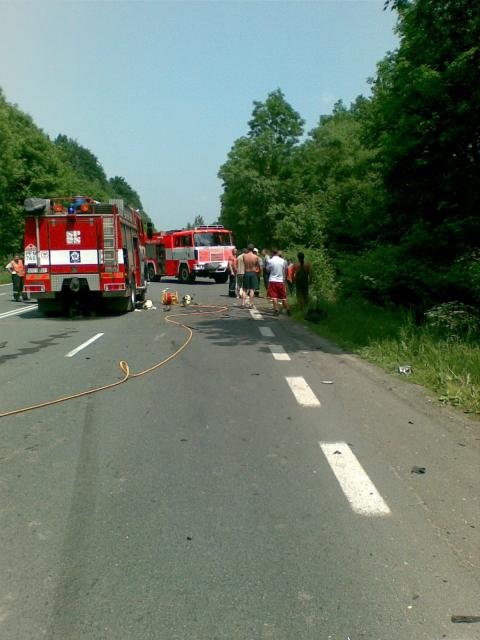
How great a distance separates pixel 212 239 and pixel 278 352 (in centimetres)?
2573

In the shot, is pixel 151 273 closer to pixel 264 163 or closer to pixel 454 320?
pixel 264 163

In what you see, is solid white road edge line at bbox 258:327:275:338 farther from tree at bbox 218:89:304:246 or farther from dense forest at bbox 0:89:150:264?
tree at bbox 218:89:304:246

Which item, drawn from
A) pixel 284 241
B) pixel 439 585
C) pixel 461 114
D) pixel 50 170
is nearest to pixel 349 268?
pixel 461 114

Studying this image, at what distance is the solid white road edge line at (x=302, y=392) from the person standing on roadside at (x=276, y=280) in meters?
8.70

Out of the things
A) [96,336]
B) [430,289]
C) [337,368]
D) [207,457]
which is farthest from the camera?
[96,336]

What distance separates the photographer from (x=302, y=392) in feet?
26.0

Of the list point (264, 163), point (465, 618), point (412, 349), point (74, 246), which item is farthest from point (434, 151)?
point (264, 163)

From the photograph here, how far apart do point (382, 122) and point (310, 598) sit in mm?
15256

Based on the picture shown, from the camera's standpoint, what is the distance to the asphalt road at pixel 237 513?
10.2 ft

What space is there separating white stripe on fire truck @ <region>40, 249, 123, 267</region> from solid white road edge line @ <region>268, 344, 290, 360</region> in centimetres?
682

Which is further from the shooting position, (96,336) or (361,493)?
(96,336)

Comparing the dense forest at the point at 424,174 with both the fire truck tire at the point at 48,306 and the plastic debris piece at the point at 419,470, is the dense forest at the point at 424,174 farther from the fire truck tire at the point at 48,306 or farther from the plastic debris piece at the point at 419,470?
the fire truck tire at the point at 48,306

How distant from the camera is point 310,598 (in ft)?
10.6

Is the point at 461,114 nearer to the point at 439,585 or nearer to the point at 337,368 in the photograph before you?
the point at 337,368
